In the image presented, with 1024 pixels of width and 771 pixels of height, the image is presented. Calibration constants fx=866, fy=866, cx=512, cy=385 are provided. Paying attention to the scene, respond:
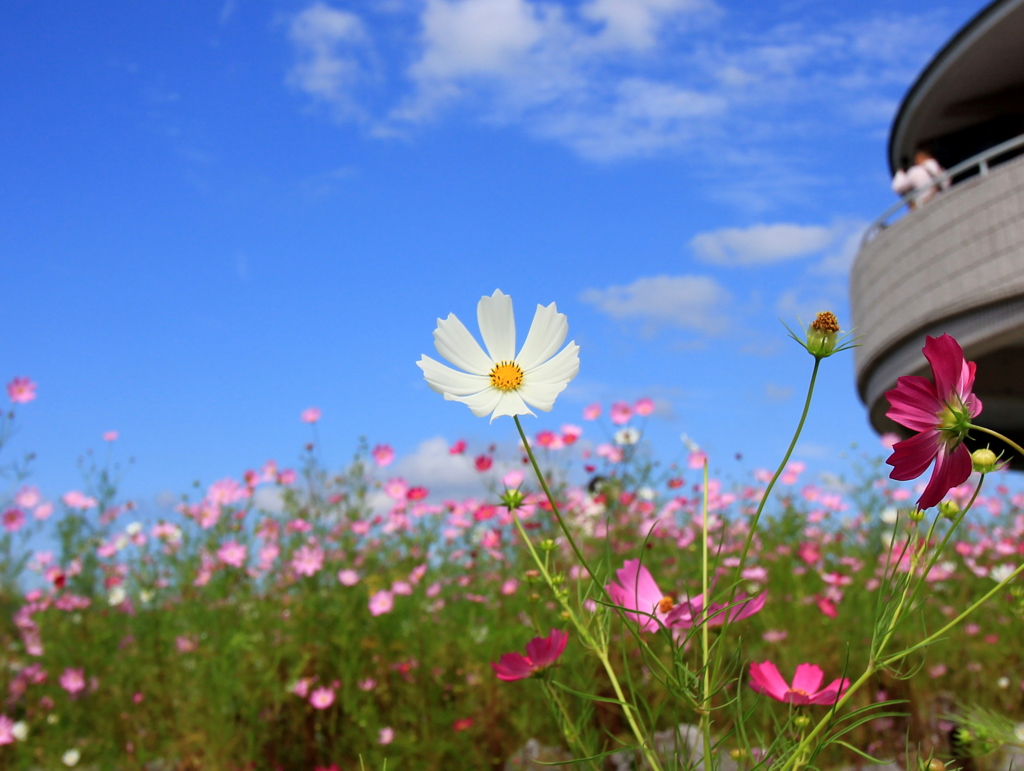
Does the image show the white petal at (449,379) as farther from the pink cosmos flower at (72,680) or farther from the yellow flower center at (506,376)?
the pink cosmos flower at (72,680)

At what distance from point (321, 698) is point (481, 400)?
7.47 ft

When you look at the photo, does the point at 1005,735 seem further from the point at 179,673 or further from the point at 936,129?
the point at 936,129

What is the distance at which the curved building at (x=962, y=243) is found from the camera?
25.9ft

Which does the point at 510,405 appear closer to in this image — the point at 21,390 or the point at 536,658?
the point at 536,658

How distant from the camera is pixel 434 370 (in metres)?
0.97

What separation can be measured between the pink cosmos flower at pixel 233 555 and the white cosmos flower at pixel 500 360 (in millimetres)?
2879

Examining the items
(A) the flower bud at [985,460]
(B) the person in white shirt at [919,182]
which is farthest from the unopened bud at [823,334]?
(B) the person in white shirt at [919,182]

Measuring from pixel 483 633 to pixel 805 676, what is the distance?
83.3 inches

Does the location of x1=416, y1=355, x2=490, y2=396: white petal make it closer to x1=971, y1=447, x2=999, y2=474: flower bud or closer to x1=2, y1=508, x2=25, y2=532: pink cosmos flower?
x1=971, y1=447, x2=999, y2=474: flower bud

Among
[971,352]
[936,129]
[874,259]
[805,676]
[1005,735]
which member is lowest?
[1005,735]

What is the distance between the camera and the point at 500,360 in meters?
1.01

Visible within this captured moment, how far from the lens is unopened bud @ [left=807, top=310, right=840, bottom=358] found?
0.82 meters

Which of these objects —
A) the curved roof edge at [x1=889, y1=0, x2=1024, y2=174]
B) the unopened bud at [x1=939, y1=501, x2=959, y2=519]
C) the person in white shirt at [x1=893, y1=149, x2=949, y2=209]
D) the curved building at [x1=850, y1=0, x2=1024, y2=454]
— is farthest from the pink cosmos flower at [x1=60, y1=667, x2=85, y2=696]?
the curved roof edge at [x1=889, y1=0, x2=1024, y2=174]

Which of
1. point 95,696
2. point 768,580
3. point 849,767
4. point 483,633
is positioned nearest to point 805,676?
point 849,767
